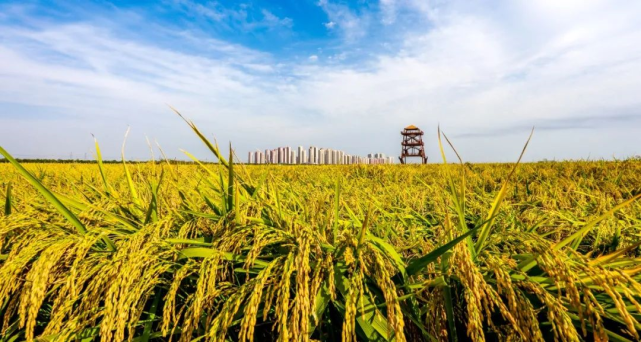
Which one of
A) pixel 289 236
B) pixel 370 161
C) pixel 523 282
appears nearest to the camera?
pixel 523 282

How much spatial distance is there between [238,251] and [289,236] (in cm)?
27

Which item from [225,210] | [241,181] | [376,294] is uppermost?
[241,181]

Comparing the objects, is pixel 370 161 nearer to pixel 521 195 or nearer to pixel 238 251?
pixel 521 195

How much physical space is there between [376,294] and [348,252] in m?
0.25

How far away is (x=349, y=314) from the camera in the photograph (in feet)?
3.35

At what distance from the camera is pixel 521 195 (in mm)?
4152

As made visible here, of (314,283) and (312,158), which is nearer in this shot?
(314,283)

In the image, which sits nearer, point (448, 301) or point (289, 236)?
point (448, 301)

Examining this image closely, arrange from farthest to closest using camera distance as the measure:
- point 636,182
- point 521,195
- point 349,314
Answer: point 636,182 → point 521,195 → point 349,314

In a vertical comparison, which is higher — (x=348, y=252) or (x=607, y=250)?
(x=348, y=252)

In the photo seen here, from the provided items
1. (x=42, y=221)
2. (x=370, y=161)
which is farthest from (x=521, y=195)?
(x=370, y=161)

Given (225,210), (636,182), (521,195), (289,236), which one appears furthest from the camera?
(636,182)

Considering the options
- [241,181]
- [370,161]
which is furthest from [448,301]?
[370,161]

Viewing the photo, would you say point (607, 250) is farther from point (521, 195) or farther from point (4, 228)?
point (4, 228)
